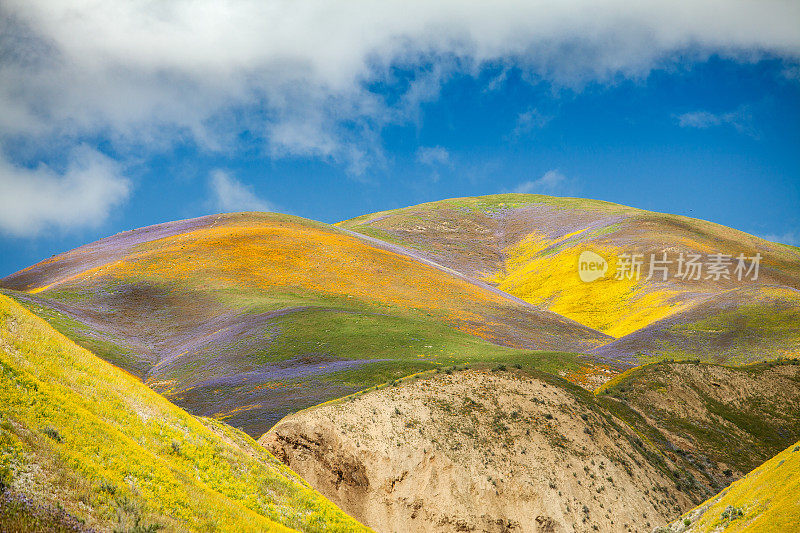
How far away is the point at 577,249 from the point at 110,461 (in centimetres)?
11514

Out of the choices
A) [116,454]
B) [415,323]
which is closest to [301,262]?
[415,323]

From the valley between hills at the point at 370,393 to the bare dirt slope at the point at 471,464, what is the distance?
0.11 m

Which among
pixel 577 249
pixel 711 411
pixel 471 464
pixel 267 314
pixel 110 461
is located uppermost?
pixel 577 249

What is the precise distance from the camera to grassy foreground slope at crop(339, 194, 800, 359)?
93375 millimetres

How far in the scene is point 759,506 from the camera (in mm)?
17781

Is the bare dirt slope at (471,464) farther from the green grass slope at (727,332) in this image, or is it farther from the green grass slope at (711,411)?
the green grass slope at (727,332)

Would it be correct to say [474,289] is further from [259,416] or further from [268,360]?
[259,416]

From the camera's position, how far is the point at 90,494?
10555mm

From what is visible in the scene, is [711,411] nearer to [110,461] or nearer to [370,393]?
[370,393]

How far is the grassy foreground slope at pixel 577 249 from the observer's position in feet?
306

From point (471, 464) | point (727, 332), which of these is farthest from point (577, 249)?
point (471, 464)

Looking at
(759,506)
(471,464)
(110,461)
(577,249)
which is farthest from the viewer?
(577,249)

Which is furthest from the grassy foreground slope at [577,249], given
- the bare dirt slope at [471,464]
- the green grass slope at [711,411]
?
the bare dirt slope at [471,464]

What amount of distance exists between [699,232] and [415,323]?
3521 inches
